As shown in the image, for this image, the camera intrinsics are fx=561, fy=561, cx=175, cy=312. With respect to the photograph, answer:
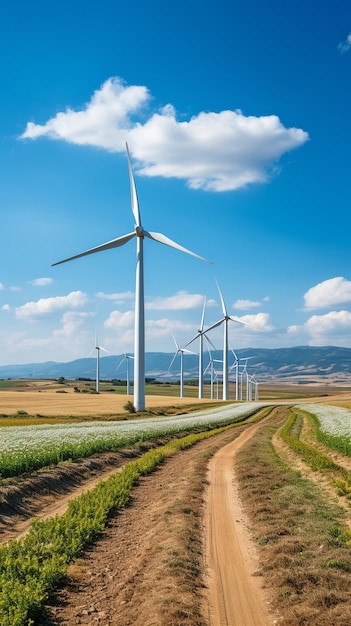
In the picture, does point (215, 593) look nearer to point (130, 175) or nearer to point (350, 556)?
point (350, 556)

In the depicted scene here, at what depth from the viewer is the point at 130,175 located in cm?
9388

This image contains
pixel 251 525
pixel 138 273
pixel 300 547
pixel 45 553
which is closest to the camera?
pixel 45 553

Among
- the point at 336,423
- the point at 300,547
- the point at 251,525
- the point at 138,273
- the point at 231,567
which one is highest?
the point at 138,273

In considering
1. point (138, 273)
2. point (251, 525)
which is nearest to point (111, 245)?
point (138, 273)

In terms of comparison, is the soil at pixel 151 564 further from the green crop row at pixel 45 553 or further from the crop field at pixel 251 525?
the green crop row at pixel 45 553

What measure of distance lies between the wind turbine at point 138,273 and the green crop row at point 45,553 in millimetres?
62939

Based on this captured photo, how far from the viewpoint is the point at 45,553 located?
14.6 meters

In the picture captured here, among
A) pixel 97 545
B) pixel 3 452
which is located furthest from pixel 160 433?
pixel 97 545

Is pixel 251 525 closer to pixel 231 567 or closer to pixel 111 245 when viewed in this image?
pixel 231 567

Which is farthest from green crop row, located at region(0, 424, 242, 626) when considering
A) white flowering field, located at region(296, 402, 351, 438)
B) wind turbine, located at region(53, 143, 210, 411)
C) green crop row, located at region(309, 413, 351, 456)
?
wind turbine, located at region(53, 143, 210, 411)

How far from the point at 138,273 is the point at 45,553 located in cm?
7728

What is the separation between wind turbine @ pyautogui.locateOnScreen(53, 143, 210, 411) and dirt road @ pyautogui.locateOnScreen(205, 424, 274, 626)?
6246cm

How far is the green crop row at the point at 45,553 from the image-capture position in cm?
1088

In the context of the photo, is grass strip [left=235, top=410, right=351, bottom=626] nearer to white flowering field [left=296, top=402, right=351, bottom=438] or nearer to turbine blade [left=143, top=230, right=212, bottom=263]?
white flowering field [left=296, top=402, right=351, bottom=438]
